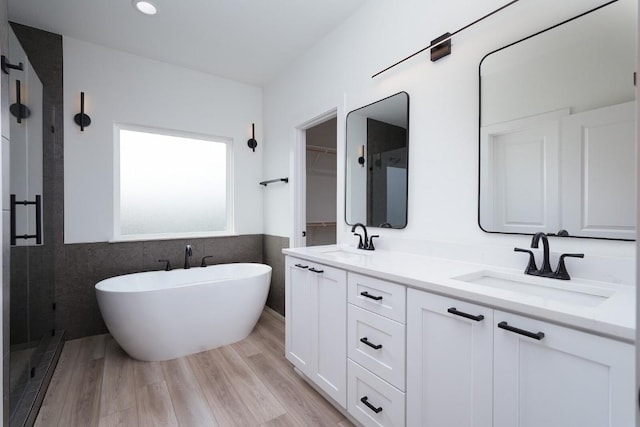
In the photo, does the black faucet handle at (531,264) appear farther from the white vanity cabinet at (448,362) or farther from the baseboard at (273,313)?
the baseboard at (273,313)

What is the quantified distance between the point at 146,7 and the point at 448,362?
118 inches

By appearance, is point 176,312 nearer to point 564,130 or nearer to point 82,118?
point 82,118

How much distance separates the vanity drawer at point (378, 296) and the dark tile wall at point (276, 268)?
169 cm

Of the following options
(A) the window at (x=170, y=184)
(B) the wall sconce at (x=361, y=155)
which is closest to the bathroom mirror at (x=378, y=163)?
(B) the wall sconce at (x=361, y=155)

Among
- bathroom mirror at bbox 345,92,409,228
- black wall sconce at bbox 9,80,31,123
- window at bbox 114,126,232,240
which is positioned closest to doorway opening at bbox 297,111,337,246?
window at bbox 114,126,232,240

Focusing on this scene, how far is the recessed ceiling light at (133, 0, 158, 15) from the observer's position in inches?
85.8

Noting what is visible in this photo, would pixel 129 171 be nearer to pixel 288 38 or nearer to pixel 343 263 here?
pixel 288 38

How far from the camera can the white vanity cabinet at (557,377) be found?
75 cm

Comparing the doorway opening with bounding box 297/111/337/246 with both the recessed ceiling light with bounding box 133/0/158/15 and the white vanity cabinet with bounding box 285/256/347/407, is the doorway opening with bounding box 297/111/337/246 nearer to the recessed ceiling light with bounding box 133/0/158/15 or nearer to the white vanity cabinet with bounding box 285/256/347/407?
the white vanity cabinet with bounding box 285/256/347/407

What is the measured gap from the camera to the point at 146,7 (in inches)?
88.2

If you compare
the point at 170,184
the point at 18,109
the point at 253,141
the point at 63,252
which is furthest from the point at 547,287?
the point at 63,252

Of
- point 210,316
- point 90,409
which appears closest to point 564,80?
point 210,316

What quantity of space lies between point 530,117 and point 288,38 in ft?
6.99

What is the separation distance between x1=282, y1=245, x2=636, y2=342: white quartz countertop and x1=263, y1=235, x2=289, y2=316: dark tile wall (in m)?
1.51
